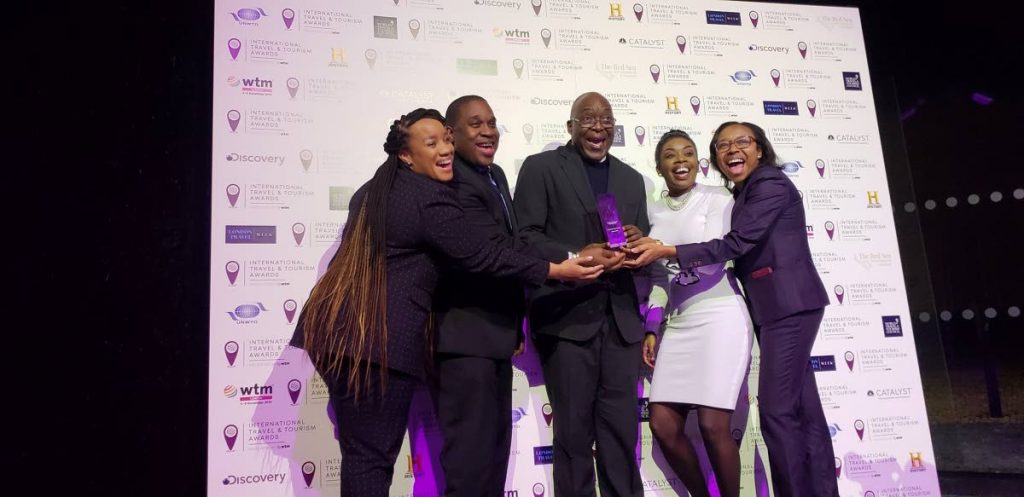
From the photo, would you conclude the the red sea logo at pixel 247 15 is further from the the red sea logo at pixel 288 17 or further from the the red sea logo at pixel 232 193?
the the red sea logo at pixel 232 193

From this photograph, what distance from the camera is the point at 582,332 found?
8.87 ft

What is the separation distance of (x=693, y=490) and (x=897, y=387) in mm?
1599

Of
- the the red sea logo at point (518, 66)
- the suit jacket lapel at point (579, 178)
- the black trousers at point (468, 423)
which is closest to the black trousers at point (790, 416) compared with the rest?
the suit jacket lapel at point (579, 178)

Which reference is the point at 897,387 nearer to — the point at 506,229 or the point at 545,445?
the point at 545,445

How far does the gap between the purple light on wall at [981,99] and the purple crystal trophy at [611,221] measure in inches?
167

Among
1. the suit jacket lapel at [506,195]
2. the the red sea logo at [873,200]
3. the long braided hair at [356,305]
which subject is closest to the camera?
the long braided hair at [356,305]

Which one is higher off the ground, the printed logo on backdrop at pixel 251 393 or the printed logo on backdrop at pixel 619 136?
the printed logo on backdrop at pixel 619 136

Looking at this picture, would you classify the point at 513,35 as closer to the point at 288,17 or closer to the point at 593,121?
the point at 593,121

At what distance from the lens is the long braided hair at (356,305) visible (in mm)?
2137

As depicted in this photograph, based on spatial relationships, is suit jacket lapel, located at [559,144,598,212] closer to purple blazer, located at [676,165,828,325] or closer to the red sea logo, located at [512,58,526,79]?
purple blazer, located at [676,165,828,325]

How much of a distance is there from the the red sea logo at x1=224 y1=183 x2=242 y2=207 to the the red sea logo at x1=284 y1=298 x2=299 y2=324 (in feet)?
1.87

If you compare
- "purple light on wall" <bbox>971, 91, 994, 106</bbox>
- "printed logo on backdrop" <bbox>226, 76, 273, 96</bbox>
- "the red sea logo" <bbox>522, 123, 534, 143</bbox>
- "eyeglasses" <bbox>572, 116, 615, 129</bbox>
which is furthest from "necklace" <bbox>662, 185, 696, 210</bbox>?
"purple light on wall" <bbox>971, 91, 994, 106</bbox>

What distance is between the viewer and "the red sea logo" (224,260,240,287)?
3131 mm

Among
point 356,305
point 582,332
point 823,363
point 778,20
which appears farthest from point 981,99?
point 356,305
